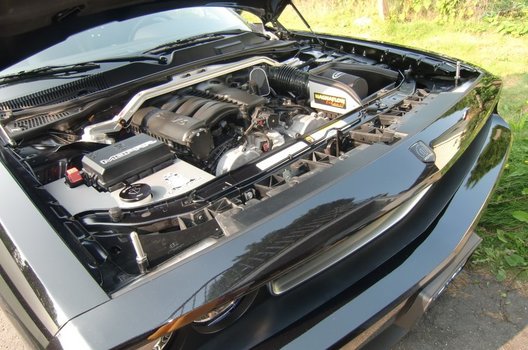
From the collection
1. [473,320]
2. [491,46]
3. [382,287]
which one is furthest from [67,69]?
[491,46]

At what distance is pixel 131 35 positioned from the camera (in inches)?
102

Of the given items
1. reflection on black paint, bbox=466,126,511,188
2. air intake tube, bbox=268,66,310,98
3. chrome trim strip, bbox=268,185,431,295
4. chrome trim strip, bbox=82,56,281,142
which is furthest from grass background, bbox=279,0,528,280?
chrome trim strip, bbox=82,56,281,142

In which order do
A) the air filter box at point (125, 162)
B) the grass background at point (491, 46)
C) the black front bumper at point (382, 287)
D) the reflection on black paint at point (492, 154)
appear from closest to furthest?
the black front bumper at point (382, 287) < the air filter box at point (125, 162) < the reflection on black paint at point (492, 154) < the grass background at point (491, 46)

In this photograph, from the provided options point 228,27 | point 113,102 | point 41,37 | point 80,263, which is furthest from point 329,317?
point 228,27

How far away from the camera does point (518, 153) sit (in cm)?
286

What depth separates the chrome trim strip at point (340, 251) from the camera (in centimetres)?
131

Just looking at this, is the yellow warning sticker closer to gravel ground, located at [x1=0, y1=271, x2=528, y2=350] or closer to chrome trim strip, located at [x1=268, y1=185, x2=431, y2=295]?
chrome trim strip, located at [x1=268, y1=185, x2=431, y2=295]

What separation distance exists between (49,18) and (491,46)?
524 centimetres

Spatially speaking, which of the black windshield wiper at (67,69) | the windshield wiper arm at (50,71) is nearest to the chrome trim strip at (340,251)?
the black windshield wiper at (67,69)

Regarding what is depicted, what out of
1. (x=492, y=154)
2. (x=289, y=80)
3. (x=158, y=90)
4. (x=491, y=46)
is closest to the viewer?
(x=492, y=154)

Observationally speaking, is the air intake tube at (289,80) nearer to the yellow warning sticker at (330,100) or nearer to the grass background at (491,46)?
the yellow warning sticker at (330,100)

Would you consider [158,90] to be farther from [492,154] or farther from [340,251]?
[492,154]

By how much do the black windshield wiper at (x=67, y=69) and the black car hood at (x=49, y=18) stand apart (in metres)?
0.08

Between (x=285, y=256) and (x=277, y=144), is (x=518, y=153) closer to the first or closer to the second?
(x=277, y=144)
